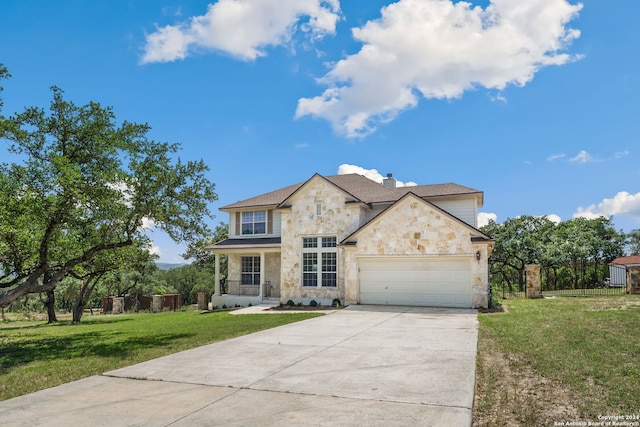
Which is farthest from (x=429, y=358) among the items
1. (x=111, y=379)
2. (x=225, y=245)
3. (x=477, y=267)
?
(x=225, y=245)

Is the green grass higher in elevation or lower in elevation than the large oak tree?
lower

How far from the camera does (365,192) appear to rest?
24.8 metres

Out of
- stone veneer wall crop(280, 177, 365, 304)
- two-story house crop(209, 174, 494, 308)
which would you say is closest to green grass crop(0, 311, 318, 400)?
two-story house crop(209, 174, 494, 308)

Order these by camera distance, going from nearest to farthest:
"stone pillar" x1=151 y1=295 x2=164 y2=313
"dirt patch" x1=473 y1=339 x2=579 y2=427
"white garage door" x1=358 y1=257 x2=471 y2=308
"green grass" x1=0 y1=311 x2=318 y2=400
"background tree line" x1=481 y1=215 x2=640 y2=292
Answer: "dirt patch" x1=473 y1=339 x2=579 y2=427 → "green grass" x1=0 y1=311 x2=318 y2=400 → "white garage door" x1=358 y1=257 x2=471 y2=308 → "stone pillar" x1=151 y1=295 x2=164 y2=313 → "background tree line" x1=481 y1=215 x2=640 y2=292

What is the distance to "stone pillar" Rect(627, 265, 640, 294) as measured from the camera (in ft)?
75.6

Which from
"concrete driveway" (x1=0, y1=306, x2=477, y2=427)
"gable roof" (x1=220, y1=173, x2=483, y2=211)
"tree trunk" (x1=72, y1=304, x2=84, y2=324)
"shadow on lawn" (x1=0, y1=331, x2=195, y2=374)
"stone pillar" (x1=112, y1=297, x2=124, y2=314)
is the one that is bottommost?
"stone pillar" (x1=112, y1=297, x2=124, y2=314)

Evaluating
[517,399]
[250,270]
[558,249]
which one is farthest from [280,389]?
[558,249]

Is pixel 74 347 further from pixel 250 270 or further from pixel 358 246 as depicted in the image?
pixel 250 270

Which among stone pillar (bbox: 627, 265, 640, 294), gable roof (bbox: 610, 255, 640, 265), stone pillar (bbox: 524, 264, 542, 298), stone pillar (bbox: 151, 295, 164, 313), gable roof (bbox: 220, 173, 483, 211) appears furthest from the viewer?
gable roof (bbox: 610, 255, 640, 265)

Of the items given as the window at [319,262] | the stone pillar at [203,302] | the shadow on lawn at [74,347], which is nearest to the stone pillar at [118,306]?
the stone pillar at [203,302]

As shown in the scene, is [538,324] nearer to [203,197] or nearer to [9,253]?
[203,197]

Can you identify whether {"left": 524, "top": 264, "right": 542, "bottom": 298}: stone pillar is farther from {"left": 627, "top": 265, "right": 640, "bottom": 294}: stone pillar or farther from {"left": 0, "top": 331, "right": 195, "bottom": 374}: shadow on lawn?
{"left": 0, "top": 331, "right": 195, "bottom": 374}: shadow on lawn

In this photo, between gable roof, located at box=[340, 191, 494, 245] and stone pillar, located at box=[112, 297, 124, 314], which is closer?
gable roof, located at box=[340, 191, 494, 245]

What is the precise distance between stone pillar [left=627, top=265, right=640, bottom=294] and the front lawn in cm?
1289
